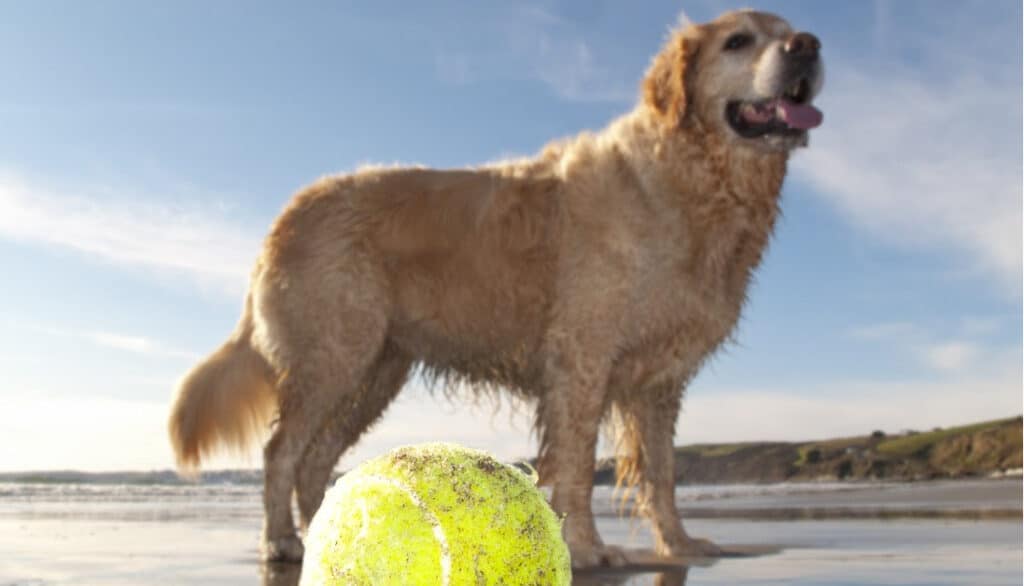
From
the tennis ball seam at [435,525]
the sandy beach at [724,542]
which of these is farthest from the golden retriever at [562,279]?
the tennis ball seam at [435,525]

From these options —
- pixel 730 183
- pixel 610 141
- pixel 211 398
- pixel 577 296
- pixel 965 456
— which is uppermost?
pixel 610 141

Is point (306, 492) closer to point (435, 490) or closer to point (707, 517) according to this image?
point (435, 490)

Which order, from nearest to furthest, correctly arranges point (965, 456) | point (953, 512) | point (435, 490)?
point (435, 490) → point (953, 512) → point (965, 456)

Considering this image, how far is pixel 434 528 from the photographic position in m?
2.08

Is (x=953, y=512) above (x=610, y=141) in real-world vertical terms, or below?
below

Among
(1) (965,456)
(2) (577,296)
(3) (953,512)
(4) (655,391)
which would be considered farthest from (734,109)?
(1) (965,456)

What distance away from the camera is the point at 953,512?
9.12 meters

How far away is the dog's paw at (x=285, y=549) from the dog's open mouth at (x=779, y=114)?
10.1ft

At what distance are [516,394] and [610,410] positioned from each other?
538 mm

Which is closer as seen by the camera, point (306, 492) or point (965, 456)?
point (306, 492)

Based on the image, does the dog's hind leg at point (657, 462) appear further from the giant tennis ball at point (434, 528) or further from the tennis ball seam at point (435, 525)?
the tennis ball seam at point (435, 525)

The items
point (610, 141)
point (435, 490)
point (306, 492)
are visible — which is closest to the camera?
point (435, 490)

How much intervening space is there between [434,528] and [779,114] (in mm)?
3376

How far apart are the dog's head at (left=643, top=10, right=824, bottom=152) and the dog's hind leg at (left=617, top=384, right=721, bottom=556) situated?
1.43 meters
